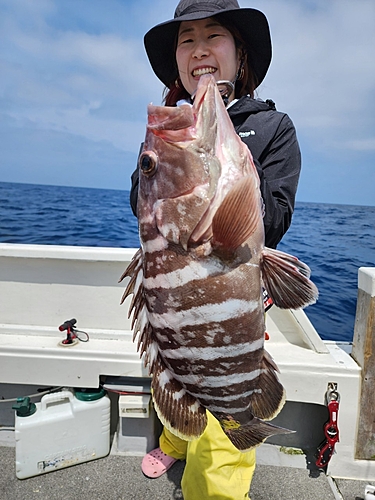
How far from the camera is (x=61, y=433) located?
3266 mm

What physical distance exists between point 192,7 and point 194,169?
3.54 feet

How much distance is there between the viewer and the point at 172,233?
4.77 feet

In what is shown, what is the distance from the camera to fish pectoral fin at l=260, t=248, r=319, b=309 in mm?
1499

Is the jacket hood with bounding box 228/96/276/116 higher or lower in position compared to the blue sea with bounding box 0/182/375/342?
higher

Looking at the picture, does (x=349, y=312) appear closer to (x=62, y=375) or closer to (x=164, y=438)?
(x=164, y=438)

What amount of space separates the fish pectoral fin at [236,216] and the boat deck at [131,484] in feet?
8.47

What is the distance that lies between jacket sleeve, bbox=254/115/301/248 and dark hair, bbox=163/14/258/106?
0.39m

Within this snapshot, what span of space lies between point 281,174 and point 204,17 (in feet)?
2.82

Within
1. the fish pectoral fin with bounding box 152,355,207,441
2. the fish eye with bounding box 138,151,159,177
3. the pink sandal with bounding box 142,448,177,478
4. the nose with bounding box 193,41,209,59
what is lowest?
the pink sandal with bounding box 142,448,177,478

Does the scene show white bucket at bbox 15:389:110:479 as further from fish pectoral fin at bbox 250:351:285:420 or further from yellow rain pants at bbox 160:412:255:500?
fish pectoral fin at bbox 250:351:285:420

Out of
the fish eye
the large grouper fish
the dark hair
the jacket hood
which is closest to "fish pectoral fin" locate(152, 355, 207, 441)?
the large grouper fish

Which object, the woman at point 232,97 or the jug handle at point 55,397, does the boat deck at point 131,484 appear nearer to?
the jug handle at point 55,397

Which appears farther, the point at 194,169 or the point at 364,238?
the point at 364,238

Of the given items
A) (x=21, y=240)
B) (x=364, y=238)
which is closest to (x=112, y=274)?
(x=21, y=240)
